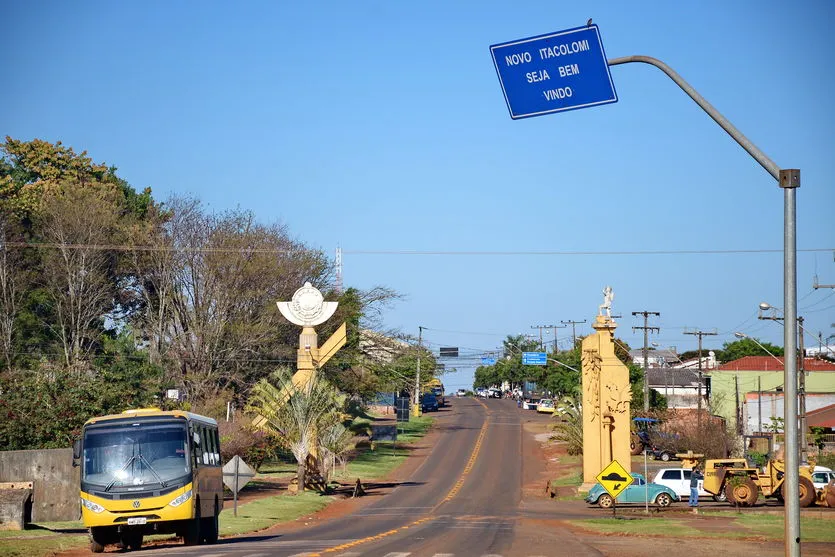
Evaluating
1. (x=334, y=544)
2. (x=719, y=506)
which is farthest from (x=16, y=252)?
(x=334, y=544)

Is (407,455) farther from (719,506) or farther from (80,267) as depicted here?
(719,506)

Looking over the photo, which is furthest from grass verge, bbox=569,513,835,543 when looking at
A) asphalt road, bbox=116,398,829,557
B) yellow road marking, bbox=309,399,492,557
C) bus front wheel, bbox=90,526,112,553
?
bus front wheel, bbox=90,526,112,553

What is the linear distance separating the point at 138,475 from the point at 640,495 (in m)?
25.3

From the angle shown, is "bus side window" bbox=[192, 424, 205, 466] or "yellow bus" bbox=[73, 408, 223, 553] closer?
"yellow bus" bbox=[73, 408, 223, 553]

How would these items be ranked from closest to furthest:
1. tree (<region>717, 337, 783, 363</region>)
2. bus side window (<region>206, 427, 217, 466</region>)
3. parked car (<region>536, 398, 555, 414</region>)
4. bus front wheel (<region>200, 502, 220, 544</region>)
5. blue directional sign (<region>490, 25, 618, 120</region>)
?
blue directional sign (<region>490, 25, 618, 120</region>)
bus front wheel (<region>200, 502, 220, 544</region>)
bus side window (<region>206, 427, 217, 466</region>)
parked car (<region>536, 398, 555, 414</region>)
tree (<region>717, 337, 783, 363</region>)

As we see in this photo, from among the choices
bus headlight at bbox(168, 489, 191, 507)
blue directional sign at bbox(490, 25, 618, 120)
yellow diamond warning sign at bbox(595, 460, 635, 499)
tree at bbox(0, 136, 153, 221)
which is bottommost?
yellow diamond warning sign at bbox(595, 460, 635, 499)

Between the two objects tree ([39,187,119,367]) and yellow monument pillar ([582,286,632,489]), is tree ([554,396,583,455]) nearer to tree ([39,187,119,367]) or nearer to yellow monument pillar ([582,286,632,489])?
yellow monument pillar ([582,286,632,489])

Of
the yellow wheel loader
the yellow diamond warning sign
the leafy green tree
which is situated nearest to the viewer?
the yellow diamond warning sign

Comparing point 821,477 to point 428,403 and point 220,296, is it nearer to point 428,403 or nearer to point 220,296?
point 220,296

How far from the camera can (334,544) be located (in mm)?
22703

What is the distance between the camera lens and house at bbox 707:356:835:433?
76812mm

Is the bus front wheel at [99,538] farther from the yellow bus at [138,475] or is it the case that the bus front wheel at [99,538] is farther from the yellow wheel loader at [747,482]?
the yellow wheel loader at [747,482]

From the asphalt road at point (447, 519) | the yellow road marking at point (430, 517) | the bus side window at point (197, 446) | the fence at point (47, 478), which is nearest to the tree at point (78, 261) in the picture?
the asphalt road at point (447, 519)

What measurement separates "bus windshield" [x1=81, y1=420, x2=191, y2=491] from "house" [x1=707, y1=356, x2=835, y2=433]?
60247 mm
